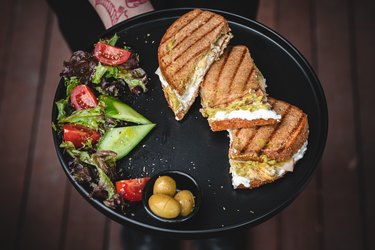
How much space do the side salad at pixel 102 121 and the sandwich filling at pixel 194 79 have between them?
0.60ft

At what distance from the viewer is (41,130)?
4488 mm

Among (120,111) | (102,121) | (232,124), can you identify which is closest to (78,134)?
(102,121)

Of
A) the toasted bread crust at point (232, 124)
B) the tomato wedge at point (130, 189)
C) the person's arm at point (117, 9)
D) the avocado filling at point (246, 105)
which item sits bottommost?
the tomato wedge at point (130, 189)

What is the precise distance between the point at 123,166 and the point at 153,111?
16.4 inches

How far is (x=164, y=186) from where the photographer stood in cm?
260

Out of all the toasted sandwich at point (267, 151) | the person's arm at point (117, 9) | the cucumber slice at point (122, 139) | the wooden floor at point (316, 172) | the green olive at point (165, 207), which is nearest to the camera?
the green olive at point (165, 207)

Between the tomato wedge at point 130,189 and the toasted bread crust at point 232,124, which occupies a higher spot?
the toasted bread crust at point 232,124

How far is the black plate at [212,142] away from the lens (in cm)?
263

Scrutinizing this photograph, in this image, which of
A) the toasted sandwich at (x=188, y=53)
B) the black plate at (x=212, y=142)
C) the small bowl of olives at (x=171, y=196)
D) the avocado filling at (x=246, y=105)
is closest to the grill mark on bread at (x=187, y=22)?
the toasted sandwich at (x=188, y=53)

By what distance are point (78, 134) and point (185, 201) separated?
755 mm

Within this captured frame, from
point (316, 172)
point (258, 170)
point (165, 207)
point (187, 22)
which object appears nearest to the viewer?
point (165, 207)

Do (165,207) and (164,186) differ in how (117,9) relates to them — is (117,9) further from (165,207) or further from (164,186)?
(165,207)

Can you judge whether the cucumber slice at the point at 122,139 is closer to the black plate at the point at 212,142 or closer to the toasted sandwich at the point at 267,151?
the black plate at the point at 212,142

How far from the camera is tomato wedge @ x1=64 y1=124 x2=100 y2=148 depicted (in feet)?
9.10
